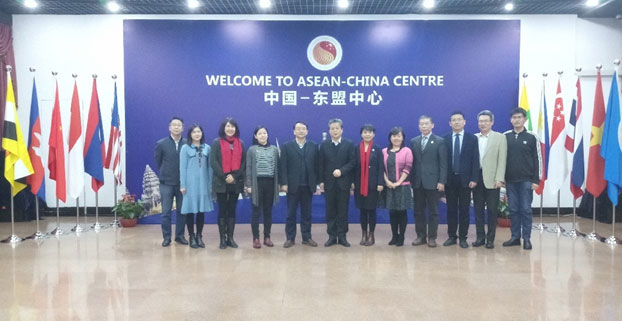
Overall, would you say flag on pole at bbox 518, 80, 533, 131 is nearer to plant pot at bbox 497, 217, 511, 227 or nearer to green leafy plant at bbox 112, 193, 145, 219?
plant pot at bbox 497, 217, 511, 227

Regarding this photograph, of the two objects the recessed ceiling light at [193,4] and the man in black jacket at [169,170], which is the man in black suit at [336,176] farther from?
the recessed ceiling light at [193,4]

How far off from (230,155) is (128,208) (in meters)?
2.19

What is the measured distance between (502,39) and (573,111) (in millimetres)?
1405

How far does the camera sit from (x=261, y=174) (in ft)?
15.7

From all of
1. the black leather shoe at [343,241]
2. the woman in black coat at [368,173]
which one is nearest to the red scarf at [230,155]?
the woman in black coat at [368,173]

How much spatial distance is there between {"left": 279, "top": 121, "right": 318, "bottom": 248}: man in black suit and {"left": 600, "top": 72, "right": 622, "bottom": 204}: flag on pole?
323cm

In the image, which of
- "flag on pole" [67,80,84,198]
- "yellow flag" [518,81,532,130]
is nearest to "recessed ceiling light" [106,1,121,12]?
"flag on pole" [67,80,84,198]

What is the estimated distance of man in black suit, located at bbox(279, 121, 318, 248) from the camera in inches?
191

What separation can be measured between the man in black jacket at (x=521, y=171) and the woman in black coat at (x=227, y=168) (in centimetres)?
275

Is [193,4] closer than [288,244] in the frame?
No

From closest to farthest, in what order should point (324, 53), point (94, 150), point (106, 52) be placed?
1. point (94, 150)
2. point (324, 53)
3. point (106, 52)

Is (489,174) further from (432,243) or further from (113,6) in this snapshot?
(113,6)

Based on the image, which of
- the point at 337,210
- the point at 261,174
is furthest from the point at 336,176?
the point at 261,174

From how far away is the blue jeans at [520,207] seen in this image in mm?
4852
